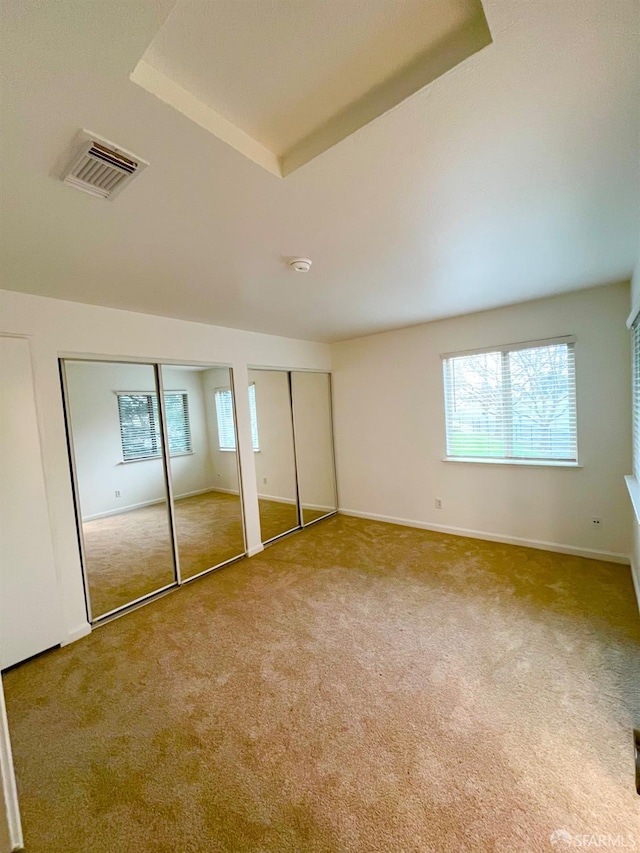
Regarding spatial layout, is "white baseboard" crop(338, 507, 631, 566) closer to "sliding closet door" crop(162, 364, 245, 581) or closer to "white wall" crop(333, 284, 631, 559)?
"white wall" crop(333, 284, 631, 559)

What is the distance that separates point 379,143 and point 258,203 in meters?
0.56

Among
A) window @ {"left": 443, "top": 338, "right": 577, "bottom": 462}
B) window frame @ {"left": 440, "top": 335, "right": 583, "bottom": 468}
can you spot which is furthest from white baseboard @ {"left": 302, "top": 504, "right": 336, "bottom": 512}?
window @ {"left": 443, "top": 338, "right": 577, "bottom": 462}

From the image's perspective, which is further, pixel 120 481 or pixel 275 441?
pixel 275 441

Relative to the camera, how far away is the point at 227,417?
4.08 m

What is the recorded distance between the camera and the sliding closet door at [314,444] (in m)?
4.59

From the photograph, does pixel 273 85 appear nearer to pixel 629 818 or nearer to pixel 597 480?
pixel 629 818

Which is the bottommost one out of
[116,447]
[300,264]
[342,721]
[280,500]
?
[342,721]

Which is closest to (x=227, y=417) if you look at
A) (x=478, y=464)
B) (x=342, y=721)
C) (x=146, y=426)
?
(x=146, y=426)

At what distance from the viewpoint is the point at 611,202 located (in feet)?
5.40

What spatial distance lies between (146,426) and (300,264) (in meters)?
2.87

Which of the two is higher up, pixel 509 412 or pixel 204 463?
pixel 509 412

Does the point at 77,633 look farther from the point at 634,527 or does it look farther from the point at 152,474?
the point at 634,527

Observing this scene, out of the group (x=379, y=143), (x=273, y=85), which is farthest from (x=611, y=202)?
(x=273, y=85)

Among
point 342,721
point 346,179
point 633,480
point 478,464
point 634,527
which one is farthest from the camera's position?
point 478,464
